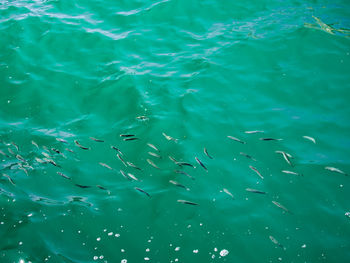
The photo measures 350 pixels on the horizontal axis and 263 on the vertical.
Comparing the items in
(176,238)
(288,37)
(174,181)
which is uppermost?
(288,37)

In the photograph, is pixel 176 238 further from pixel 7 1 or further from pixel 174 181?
pixel 7 1

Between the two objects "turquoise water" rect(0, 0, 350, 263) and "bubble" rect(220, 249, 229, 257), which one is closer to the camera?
"bubble" rect(220, 249, 229, 257)

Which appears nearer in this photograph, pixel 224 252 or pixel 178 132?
pixel 224 252

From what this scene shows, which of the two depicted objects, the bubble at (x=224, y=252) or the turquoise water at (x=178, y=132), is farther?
the turquoise water at (x=178, y=132)

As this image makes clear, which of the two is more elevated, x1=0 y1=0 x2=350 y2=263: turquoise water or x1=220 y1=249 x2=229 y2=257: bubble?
x1=0 y1=0 x2=350 y2=263: turquoise water

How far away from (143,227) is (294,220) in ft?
10.2

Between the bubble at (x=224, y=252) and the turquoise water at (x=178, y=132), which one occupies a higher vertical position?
the turquoise water at (x=178, y=132)

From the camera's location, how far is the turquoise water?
5.00 m

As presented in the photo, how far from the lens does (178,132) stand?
6.98 m

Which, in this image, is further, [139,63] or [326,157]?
[139,63]

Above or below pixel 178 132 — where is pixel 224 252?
below

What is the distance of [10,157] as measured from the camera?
644 cm

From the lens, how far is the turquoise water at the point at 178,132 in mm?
5000

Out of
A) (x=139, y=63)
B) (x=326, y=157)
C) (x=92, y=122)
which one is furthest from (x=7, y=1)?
(x=326, y=157)
